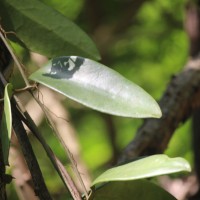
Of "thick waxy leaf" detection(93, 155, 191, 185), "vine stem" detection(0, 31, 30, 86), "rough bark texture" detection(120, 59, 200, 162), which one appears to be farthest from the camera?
"rough bark texture" detection(120, 59, 200, 162)

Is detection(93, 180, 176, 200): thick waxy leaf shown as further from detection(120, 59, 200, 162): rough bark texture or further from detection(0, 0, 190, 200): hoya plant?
detection(120, 59, 200, 162): rough bark texture

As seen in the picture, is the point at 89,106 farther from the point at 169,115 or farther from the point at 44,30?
the point at 169,115

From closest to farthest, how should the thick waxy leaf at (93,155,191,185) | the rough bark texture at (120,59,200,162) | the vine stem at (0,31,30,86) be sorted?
the thick waxy leaf at (93,155,191,185) < the vine stem at (0,31,30,86) < the rough bark texture at (120,59,200,162)

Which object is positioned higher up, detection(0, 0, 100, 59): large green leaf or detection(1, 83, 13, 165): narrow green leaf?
detection(0, 0, 100, 59): large green leaf

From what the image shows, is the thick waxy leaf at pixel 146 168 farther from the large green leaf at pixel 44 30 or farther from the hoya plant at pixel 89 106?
the large green leaf at pixel 44 30

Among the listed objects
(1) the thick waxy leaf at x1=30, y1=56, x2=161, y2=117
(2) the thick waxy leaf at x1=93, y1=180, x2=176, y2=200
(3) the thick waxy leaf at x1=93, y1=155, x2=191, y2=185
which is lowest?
(2) the thick waxy leaf at x1=93, y1=180, x2=176, y2=200

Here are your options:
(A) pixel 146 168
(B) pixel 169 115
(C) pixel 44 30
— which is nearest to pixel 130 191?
(A) pixel 146 168

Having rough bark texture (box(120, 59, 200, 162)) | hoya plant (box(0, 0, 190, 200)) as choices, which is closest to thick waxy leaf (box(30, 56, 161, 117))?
hoya plant (box(0, 0, 190, 200))
